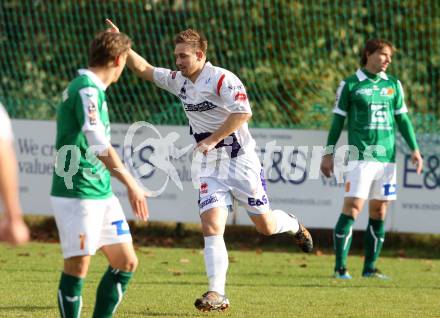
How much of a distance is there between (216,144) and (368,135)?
255cm

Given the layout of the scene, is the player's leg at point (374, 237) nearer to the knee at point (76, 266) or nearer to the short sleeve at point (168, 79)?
the short sleeve at point (168, 79)

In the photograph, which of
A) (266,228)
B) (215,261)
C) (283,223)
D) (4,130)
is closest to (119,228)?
(215,261)

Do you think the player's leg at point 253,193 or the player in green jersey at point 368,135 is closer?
the player's leg at point 253,193

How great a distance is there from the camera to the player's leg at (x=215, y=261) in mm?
7336

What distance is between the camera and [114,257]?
5.89 meters

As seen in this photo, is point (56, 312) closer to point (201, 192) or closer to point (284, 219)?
point (201, 192)

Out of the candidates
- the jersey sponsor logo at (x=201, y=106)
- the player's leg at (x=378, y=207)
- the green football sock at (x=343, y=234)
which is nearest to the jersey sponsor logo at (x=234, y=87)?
the jersey sponsor logo at (x=201, y=106)

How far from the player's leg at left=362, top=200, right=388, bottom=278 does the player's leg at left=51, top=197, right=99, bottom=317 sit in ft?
15.8

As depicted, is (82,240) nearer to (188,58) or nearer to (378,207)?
(188,58)

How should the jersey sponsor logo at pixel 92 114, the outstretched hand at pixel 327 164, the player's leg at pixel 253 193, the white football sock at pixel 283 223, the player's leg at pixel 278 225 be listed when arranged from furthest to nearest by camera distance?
the outstretched hand at pixel 327 164 < the white football sock at pixel 283 223 < the player's leg at pixel 278 225 < the player's leg at pixel 253 193 < the jersey sponsor logo at pixel 92 114

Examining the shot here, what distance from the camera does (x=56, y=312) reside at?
7.25 m

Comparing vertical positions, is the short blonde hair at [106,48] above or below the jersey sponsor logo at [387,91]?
above

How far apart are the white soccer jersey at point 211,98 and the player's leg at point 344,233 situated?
2168 mm

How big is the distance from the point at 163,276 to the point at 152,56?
6.42 meters
